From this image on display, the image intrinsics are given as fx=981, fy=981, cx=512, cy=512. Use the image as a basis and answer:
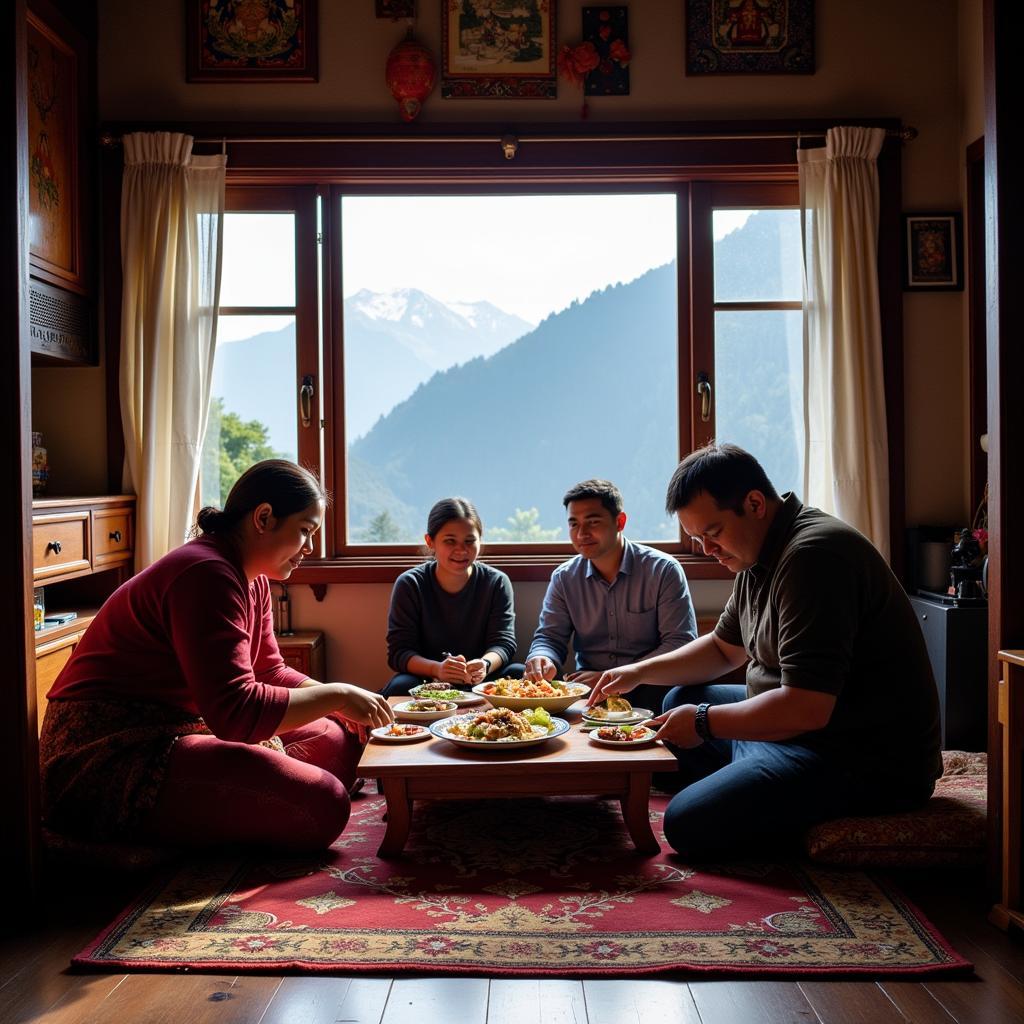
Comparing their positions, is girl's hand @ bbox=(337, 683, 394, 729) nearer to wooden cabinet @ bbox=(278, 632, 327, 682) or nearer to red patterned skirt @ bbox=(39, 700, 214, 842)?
red patterned skirt @ bbox=(39, 700, 214, 842)

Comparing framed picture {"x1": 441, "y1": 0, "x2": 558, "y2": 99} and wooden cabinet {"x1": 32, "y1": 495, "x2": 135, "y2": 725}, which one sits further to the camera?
framed picture {"x1": 441, "y1": 0, "x2": 558, "y2": 99}

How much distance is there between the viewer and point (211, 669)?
248 cm

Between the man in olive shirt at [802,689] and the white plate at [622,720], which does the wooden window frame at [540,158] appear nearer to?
the white plate at [622,720]

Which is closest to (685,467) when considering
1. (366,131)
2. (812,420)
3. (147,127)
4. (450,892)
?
(450,892)

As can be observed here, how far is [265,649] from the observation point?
3.09 m

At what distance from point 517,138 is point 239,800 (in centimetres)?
298

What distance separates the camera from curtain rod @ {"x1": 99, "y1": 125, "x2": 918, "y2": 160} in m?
4.21

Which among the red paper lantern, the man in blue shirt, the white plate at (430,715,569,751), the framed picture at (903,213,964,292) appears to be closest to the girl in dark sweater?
the man in blue shirt

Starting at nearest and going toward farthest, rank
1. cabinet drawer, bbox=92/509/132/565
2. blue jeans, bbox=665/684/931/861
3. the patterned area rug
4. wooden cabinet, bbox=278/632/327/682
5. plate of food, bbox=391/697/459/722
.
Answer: the patterned area rug < blue jeans, bbox=665/684/931/861 < plate of food, bbox=391/697/459/722 < cabinet drawer, bbox=92/509/132/565 < wooden cabinet, bbox=278/632/327/682

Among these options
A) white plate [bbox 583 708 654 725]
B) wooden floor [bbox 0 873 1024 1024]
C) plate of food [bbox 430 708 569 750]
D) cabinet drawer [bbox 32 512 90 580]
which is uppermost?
cabinet drawer [bbox 32 512 90 580]

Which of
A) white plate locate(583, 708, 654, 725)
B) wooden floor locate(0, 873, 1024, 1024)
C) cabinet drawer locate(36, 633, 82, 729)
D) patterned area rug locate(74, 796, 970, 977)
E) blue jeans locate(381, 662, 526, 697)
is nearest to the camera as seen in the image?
wooden floor locate(0, 873, 1024, 1024)

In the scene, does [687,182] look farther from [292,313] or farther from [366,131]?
[292,313]

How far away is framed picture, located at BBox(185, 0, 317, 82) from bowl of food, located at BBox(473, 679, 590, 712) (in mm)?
2826

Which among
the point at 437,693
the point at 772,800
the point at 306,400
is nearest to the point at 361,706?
the point at 437,693
